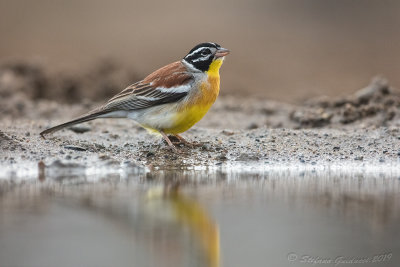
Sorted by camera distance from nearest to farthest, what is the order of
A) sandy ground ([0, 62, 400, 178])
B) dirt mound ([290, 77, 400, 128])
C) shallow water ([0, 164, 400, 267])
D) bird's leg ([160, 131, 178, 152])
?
1. shallow water ([0, 164, 400, 267])
2. sandy ground ([0, 62, 400, 178])
3. bird's leg ([160, 131, 178, 152])
4. dirt mound ([290, 77, 400, 128])

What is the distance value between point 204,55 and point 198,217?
11.6ft

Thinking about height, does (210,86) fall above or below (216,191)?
above

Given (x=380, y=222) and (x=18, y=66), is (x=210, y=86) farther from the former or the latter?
(x=18, y=66)

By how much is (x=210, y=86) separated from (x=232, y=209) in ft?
9.17

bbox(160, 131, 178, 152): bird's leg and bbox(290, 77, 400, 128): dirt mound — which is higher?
bbox(290, 77, 400, 128): dirt mound

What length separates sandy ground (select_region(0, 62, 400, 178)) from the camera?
307 inches

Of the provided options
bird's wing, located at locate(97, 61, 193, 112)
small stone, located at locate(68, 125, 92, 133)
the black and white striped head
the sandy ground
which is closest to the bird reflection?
the sandy ground

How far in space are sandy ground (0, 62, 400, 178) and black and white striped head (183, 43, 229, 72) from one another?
102 cm

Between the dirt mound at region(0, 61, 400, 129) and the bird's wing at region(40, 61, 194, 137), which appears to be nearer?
the bird's wing at region(40, 61, 194, 137)

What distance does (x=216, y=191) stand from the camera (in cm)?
625

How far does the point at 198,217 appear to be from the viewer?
5.38 m

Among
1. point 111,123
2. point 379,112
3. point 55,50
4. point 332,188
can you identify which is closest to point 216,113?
point 111,123

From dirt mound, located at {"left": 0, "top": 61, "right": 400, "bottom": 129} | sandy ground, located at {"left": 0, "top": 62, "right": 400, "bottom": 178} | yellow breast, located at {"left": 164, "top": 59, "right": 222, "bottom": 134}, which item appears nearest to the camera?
sandy ground, located at {"left": 0, "top": 62, "right": 400, "bottom": 178}

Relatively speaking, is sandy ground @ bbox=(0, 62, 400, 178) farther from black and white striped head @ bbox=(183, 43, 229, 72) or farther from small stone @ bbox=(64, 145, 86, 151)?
black and white striped head @ bbox=(183, 43, 229, 72)
